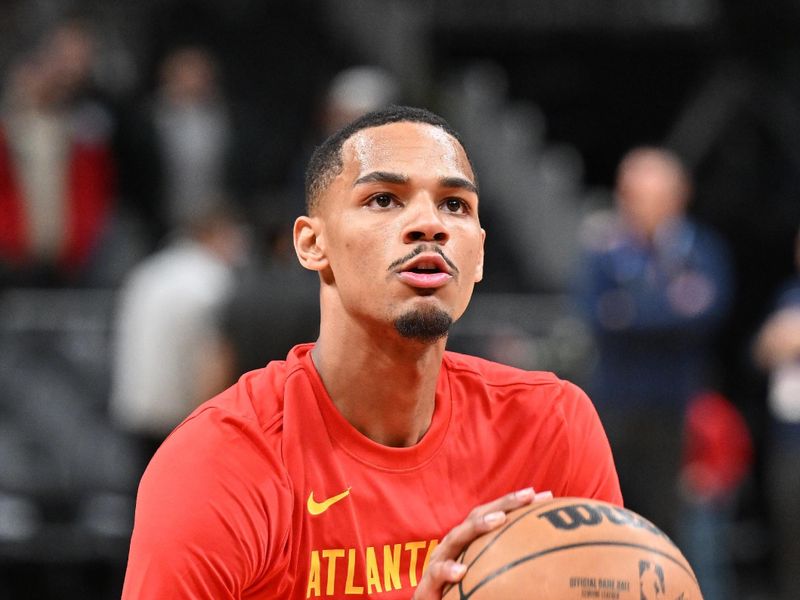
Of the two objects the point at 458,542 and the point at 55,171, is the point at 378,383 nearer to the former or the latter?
the point at 458,542

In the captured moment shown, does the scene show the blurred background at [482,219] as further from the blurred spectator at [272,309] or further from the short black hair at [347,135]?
the short black hair at [347,135]

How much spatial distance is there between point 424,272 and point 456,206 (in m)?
0.23

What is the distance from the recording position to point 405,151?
3449mm

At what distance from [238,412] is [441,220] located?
67 cm

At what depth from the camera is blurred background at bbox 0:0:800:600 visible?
7.35m

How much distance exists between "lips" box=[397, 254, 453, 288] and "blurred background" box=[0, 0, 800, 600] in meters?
3.76

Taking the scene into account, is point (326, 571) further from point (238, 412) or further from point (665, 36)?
point (665, 36)

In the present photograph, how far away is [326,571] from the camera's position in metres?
3.34

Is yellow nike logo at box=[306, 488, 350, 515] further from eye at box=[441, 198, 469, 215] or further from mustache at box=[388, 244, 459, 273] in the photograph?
eye at box=[441, 198, 469, 215]

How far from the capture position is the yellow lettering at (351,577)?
11.0 ft

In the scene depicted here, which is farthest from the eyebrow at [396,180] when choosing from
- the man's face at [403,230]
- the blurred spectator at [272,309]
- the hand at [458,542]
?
the blurred spectator at [272,309]

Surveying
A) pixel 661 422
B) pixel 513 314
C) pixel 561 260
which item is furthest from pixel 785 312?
pixel 561 260

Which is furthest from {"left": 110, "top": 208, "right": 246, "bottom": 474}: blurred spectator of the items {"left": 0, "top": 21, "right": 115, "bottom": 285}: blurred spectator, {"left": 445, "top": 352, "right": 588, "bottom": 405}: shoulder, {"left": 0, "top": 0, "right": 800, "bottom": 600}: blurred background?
{"left": 445, "top": 352, "right": 588, "bottom": 405}: shoulder

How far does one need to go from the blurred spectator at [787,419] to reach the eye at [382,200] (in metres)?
4.24
